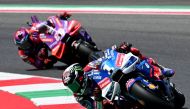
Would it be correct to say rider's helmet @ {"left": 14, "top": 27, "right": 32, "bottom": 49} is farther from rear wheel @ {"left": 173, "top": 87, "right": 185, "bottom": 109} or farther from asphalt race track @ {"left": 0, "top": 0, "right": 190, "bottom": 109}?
rear wheel @ {"left": 173, "top": 87, "right": 185, "bottom": 109}

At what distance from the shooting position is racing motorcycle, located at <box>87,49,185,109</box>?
295 inches

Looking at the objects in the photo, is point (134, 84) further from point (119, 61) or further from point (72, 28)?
point (72, 28)

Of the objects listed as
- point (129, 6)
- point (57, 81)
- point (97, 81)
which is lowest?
point (129, 6)

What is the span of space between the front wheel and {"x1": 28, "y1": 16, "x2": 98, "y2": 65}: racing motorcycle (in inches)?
161

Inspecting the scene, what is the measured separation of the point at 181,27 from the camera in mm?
16750

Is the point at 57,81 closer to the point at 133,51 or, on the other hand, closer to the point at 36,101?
the point at 36,101

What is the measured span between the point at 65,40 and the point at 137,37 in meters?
4.30

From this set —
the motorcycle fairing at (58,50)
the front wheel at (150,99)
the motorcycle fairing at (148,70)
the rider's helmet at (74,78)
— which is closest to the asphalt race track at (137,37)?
the motorcycle fairing at (58,50)

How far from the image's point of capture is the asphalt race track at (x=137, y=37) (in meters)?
12.3

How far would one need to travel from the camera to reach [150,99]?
744cm

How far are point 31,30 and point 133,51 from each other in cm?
490

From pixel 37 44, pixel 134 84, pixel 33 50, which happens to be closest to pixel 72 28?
pixel 37 44

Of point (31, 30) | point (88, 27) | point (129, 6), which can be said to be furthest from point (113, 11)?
point (31, 30)

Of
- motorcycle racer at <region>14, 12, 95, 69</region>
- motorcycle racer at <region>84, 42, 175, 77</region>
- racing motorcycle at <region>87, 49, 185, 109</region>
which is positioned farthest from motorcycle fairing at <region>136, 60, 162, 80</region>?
motorcycle racer at <region>14, 12, 95, 69</region>
